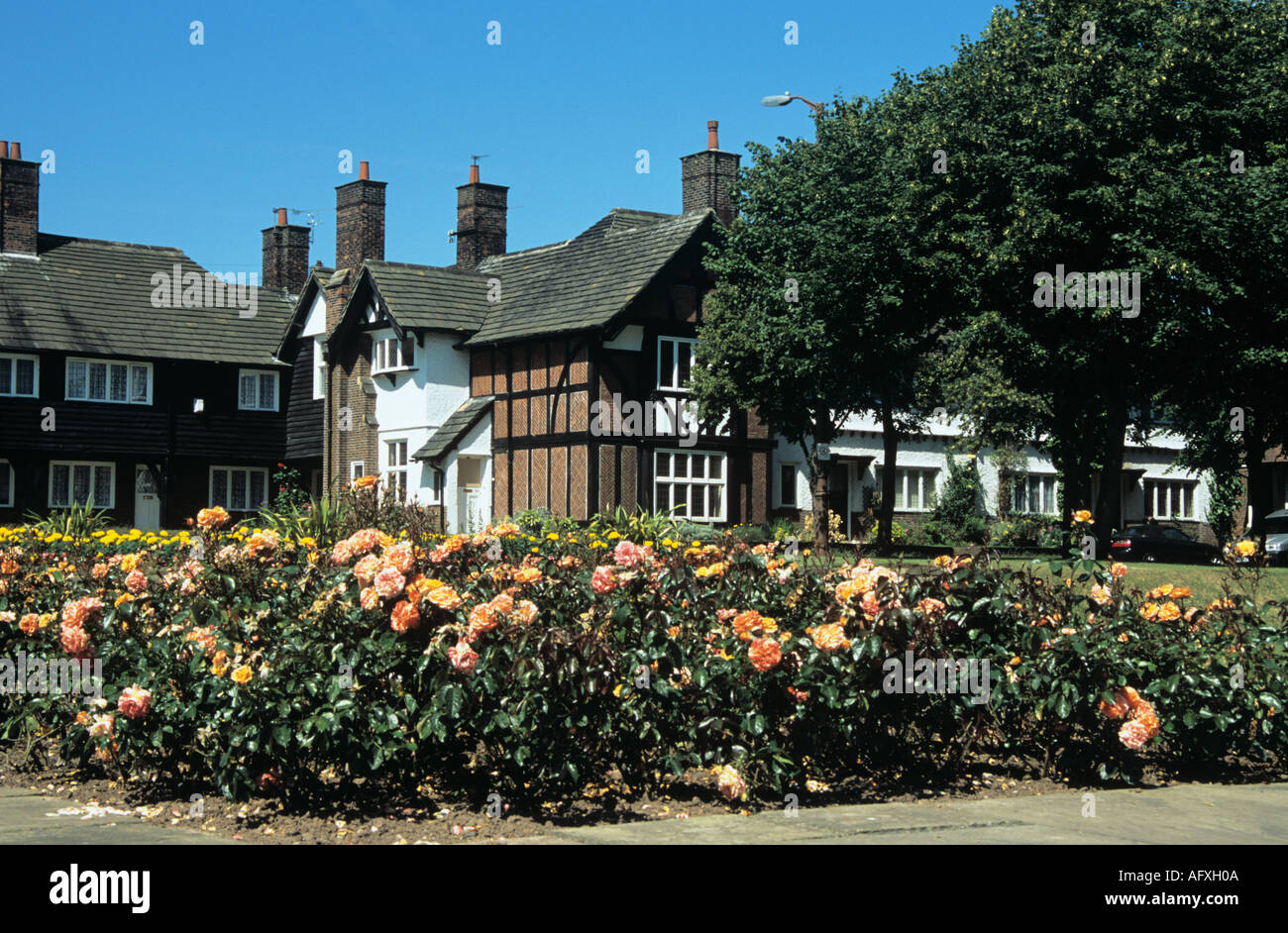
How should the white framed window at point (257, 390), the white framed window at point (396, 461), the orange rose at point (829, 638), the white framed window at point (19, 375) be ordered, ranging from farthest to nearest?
the white framed window at point (257, 390) < the white framed window at point (19, 375) < the white framed window at point (396, 461) < the orange rose at point (829, 638)

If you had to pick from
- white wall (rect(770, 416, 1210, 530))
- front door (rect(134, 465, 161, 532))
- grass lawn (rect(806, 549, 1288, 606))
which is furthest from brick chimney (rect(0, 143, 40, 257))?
grass lawn (rect(806, 549, 1288, 606))

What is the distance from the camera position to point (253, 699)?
683 cm

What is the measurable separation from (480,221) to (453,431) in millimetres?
11276

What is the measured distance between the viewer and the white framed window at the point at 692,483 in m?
35.2

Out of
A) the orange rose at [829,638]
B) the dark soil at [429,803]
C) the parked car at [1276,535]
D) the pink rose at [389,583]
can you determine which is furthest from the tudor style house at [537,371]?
the pink rose at [389,583]

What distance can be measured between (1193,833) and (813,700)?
2.01 meters

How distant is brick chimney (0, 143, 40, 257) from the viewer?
134 feet

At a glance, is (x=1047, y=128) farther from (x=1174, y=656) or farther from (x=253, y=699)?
(x=253, y=699)

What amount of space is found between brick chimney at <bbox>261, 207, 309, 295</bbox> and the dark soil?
1675 inches

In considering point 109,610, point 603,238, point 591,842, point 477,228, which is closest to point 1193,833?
point 591,842

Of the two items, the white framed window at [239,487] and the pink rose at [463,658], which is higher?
the white framed window at [239,487]

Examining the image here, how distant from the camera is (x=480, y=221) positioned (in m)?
46.0

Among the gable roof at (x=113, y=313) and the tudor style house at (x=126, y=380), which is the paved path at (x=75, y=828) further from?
the gable roof at (x=113, y=313)

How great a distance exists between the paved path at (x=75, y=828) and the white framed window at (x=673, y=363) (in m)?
28.4
